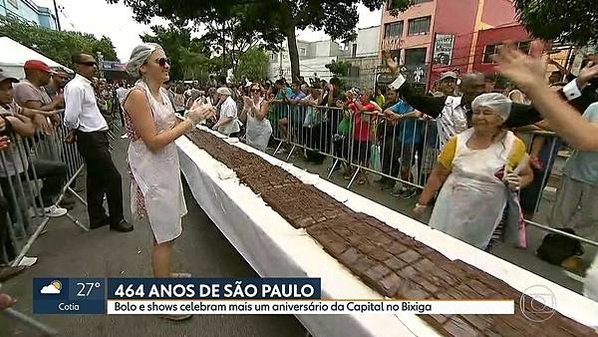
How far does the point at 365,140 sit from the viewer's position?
5.50 meters

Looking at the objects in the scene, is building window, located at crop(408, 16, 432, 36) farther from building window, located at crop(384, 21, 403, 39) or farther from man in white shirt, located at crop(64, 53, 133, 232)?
man in white shirt, located at crop(64, 53, 133, 232)

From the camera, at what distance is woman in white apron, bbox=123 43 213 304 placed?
6.30ft

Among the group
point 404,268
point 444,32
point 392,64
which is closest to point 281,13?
point 392,64

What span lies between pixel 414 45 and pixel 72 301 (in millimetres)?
38804

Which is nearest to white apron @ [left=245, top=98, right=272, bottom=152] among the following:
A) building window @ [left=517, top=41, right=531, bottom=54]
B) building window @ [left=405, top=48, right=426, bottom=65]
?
building window @ [left=517, top=41, right=531, bottom=54]

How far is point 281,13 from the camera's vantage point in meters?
12.0

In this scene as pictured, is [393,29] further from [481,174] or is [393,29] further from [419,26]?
[481,174]

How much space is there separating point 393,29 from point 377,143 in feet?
124

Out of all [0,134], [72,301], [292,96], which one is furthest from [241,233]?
[292,96]

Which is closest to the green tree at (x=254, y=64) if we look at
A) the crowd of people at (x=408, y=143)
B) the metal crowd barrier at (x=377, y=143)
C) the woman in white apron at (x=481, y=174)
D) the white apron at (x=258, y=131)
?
the metal crowd barrier at (x=377, y=143)

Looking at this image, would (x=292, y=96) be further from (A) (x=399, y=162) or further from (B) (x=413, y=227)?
(B) (x=413, y=227)

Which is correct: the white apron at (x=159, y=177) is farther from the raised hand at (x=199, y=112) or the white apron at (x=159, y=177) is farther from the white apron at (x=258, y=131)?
the white apron at (x=258, y=131)

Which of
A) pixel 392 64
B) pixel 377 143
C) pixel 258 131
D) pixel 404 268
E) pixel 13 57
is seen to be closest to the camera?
pixel 404 268

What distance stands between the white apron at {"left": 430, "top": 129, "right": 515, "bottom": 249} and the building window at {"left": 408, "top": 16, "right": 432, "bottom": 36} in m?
37.1
